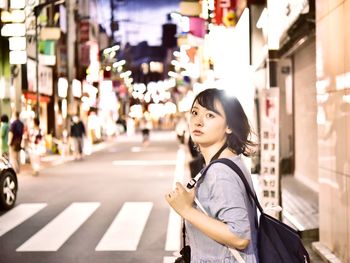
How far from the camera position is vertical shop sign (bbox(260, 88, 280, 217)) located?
28.9 feet

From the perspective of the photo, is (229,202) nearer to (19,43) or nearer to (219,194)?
(219,194)

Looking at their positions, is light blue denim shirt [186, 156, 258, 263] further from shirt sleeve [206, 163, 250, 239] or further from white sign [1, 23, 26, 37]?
white sign [1, 23, 26, 37]

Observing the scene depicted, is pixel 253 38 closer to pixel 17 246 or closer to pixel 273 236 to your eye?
pixel 17 246

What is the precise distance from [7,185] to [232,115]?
10.7 m

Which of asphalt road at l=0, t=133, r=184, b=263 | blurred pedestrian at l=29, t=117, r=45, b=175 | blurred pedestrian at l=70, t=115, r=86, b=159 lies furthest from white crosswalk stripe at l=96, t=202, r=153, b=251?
blurred pedestrian at l=70, t=115, r=86, b=159

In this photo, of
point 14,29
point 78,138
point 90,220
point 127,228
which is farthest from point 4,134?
point 127,228

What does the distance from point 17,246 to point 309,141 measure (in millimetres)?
8845

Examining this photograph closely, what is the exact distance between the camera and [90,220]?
453 inches

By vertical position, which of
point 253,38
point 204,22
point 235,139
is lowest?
point 235,139

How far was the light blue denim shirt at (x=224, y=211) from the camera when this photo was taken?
2.68m

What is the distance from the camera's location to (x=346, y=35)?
712 cm

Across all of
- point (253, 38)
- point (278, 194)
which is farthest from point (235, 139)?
point (253, 38)

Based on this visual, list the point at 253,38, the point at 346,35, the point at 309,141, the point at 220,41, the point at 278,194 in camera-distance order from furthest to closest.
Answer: the point at 220,41
the point at 253,38
the point at 309,141
the point at 278,194
the point at 346,35

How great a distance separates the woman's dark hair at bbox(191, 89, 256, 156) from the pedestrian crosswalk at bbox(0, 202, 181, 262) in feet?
17.6
